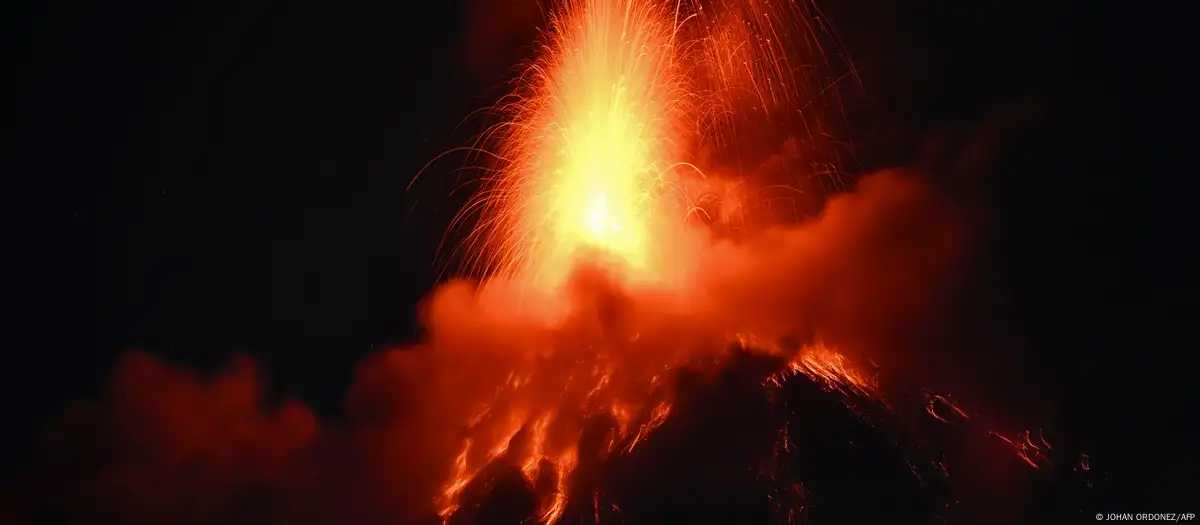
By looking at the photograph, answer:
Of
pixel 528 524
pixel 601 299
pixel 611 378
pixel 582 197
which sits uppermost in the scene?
pixel 582 197

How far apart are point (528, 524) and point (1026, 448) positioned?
1037cm

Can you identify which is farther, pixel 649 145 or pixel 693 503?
pixel 649 145

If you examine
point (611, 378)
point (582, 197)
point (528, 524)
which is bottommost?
point (528, 524)

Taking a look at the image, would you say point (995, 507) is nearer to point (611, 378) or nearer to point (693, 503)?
point (693, 503)

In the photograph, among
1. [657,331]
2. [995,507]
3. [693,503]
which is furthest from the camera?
[657,331]

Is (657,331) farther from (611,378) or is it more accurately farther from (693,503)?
(693,503)

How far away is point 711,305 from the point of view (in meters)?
23.2

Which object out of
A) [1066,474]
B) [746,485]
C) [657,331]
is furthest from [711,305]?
[1066,474]

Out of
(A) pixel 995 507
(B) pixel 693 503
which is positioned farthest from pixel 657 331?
(A) pixel 995 507

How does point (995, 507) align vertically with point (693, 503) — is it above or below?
below

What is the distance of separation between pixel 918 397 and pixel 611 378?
22.0ft

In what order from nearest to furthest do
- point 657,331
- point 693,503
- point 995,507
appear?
1. point 693,503
2. point 995,507
3. point 657,331

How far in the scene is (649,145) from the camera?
21344 millimetres

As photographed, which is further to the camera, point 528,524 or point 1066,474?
point 1066,474
